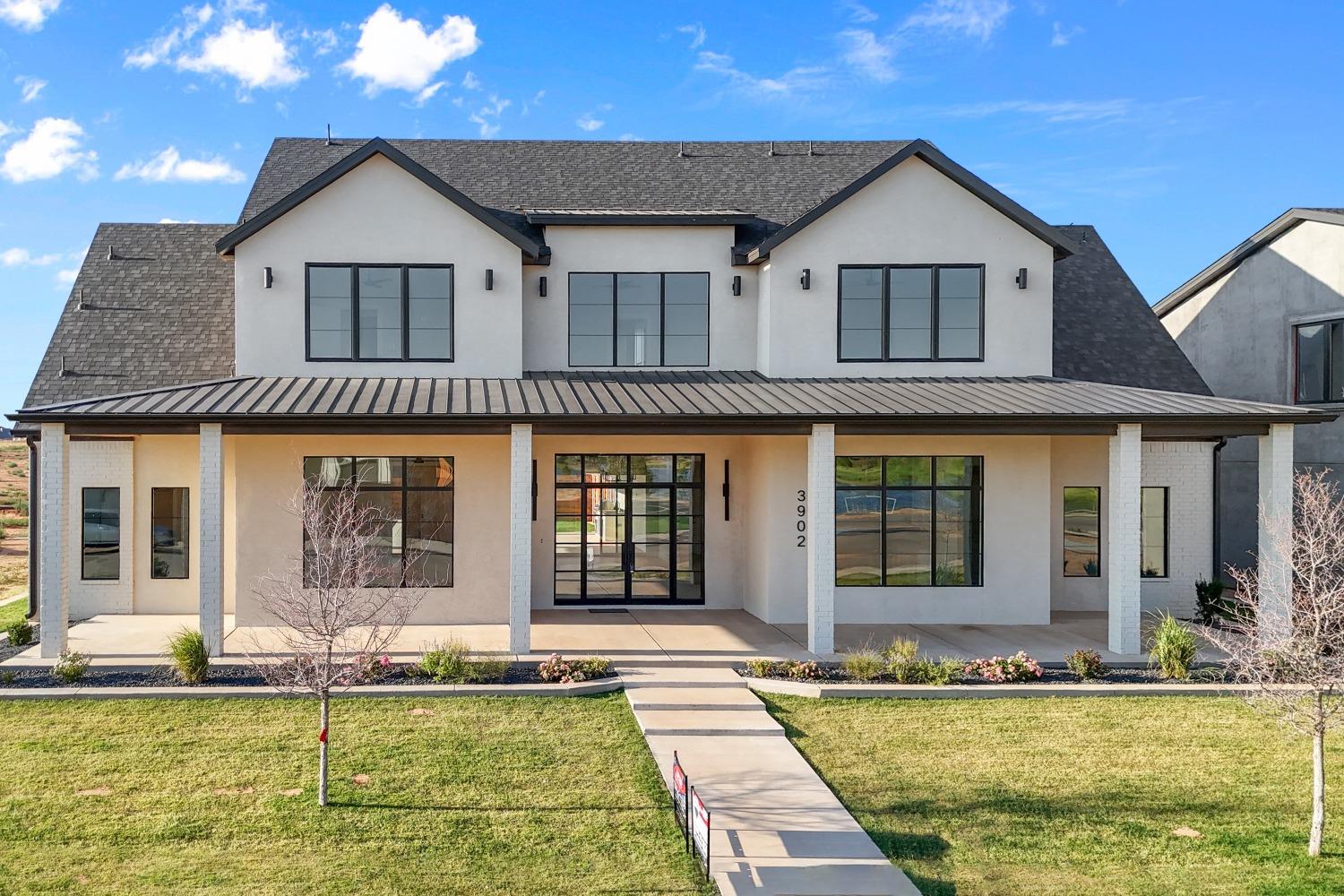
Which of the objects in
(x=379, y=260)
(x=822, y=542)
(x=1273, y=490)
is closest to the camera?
(x=822, y=542)

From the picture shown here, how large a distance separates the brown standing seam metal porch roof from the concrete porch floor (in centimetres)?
335

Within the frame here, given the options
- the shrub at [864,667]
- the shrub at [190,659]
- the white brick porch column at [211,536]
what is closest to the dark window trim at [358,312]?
the white brick porch column at [211,536]

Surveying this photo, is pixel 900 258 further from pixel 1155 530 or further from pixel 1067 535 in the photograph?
pixel 1155 530

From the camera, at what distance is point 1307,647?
25.9 ft

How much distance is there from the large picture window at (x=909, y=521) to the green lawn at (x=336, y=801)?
666cm

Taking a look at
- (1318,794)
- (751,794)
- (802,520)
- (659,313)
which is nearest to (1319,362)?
(802,520)

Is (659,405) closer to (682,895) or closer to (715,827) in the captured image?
(715,827)

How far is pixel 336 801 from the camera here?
809cm

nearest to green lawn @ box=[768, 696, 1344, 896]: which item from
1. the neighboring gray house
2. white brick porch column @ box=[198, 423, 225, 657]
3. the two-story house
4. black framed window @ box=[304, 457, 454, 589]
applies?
the two-story house

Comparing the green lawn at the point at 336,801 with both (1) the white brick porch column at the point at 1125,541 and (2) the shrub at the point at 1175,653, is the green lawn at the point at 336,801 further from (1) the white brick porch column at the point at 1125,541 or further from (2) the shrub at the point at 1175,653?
(1) the white brick porch column at the point at 1125,541

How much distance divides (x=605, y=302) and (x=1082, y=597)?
35.4 ft

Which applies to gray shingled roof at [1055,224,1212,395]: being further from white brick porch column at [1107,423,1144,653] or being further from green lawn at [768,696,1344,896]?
green lawn at [768,696,1344,896]

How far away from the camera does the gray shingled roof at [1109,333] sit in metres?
18.3

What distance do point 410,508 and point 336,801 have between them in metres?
8.39
